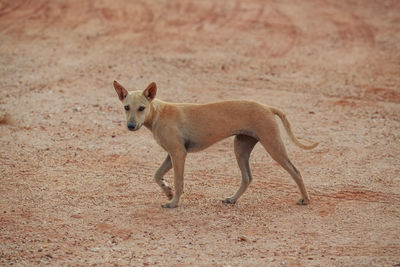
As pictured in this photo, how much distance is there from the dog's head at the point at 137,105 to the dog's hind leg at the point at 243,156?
4.83ft

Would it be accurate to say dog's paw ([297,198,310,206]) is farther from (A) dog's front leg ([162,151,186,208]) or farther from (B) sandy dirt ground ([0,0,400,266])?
(A) dog's front leg ([162,151,186,208])

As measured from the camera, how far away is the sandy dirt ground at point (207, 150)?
281 inches

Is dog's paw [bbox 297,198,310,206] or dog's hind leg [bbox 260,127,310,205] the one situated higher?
dog's hind leg [bbox 260,127,310,205]

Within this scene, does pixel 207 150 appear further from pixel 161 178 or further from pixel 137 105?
pixel 137 105

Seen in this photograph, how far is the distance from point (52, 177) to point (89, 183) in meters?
0.69

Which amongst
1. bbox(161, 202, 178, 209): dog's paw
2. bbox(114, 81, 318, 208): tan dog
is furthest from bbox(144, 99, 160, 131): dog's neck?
bbox(161, 202, 178, 209): dog's paw

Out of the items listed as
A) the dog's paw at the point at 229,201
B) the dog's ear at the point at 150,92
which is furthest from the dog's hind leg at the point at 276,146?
the dog's ear at the point at 150,92

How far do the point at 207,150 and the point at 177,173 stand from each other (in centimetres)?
270

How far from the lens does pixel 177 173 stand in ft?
26.6

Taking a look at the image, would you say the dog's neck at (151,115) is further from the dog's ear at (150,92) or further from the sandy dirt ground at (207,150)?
the sandy dirt ground at (207,150)

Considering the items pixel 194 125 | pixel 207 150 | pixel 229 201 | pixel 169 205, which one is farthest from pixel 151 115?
pixel 207 150

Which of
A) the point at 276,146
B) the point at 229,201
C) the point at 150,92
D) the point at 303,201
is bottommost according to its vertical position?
the point at 229,201

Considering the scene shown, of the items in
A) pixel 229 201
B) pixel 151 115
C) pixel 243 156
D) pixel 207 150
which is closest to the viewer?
pixel 151 115

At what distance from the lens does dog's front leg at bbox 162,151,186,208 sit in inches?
319
